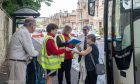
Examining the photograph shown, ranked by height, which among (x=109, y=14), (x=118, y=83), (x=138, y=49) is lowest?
(x=118, y=83)

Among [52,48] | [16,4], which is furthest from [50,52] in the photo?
[16,4]

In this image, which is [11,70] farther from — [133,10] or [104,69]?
[133,10]

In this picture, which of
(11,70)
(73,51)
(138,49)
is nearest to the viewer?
(138,49)

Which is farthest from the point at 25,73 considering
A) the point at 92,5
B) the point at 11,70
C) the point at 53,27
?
the point at 92,5

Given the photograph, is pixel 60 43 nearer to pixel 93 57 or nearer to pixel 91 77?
pixel 93 57

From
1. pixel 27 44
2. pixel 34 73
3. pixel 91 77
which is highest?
pixel 27 44

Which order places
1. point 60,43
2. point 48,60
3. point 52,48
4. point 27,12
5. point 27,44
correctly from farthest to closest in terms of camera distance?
point 27,12 < point 60,43 < point 48,60 < point 52,48 < point 27,44

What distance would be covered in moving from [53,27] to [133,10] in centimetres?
300

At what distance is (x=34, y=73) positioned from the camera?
31.1 feet

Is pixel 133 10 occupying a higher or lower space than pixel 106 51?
Answer: higher

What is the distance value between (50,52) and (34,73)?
0.63 meters

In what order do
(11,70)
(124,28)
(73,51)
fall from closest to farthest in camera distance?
(124,28), (11,70), (73,51)

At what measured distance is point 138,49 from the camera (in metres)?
7.07

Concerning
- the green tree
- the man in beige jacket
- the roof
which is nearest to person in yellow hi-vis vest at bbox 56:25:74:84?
the man in beige jacket
